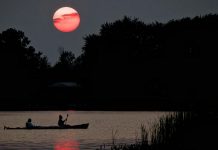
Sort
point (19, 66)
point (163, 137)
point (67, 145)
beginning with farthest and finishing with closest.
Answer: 1. point (19, 66)
2. point (67, 145)
3. point (163, 137)

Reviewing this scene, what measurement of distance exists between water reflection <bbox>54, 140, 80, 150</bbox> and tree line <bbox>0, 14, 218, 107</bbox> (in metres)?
51.6

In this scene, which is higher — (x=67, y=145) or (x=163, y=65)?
(x=163, y=65)

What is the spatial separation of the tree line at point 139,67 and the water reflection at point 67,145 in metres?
51.6

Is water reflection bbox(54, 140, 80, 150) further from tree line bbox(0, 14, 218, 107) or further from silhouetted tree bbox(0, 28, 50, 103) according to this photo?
silhouetted tree bbox(0, 28, 50, 103)

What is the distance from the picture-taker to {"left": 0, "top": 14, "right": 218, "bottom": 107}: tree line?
4309 inches

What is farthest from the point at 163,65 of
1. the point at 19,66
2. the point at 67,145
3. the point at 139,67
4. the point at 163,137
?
the point at 163,137

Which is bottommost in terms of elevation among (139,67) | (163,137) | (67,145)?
(67,145)

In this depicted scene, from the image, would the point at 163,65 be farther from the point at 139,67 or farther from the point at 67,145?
the point at 67,145

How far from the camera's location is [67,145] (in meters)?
46.7

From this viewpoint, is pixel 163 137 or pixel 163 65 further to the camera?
pixel 163 65

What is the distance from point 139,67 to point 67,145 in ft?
224

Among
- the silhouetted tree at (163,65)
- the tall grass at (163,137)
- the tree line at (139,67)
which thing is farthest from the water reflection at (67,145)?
the silhouetted tree at (163,65)

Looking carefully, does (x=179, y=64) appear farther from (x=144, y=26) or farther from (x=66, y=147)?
(x=66, y=147)

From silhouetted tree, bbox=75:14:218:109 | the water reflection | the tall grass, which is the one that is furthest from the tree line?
the tall grass
